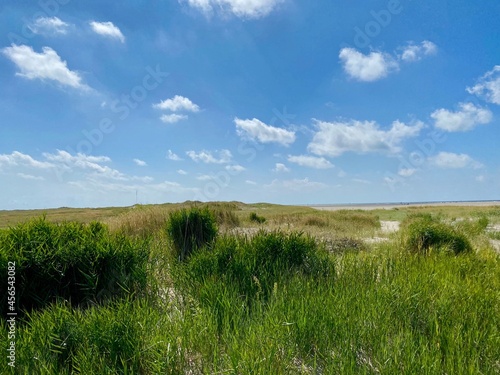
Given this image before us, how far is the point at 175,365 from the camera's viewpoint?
2.49 m

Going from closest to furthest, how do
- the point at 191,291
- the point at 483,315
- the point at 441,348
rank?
the point at 441,348 → the point at 483,315 → the point at 191,291

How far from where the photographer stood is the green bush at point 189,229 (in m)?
7.77

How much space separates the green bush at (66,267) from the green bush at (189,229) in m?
2.94

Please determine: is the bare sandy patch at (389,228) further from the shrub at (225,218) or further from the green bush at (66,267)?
the green bush at (66,267)

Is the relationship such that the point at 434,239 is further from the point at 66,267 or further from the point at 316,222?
the point at 316,222

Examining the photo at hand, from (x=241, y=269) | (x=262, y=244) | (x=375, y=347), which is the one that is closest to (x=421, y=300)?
(x=375, y=347)

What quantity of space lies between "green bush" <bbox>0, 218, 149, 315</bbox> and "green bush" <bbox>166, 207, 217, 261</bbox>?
2.94 meters

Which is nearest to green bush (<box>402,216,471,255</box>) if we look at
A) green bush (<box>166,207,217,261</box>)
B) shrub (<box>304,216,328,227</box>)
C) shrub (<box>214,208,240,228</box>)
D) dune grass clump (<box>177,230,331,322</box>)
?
dune grass clump (<box>177,230,331,322</box>)

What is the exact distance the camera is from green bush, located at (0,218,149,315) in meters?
3.97

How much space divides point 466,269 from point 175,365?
522 centimetres

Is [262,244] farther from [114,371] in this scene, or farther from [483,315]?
[114,371]

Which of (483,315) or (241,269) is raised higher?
(241,269)

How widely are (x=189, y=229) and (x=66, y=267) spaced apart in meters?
4.06

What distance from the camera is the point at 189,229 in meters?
8.10
